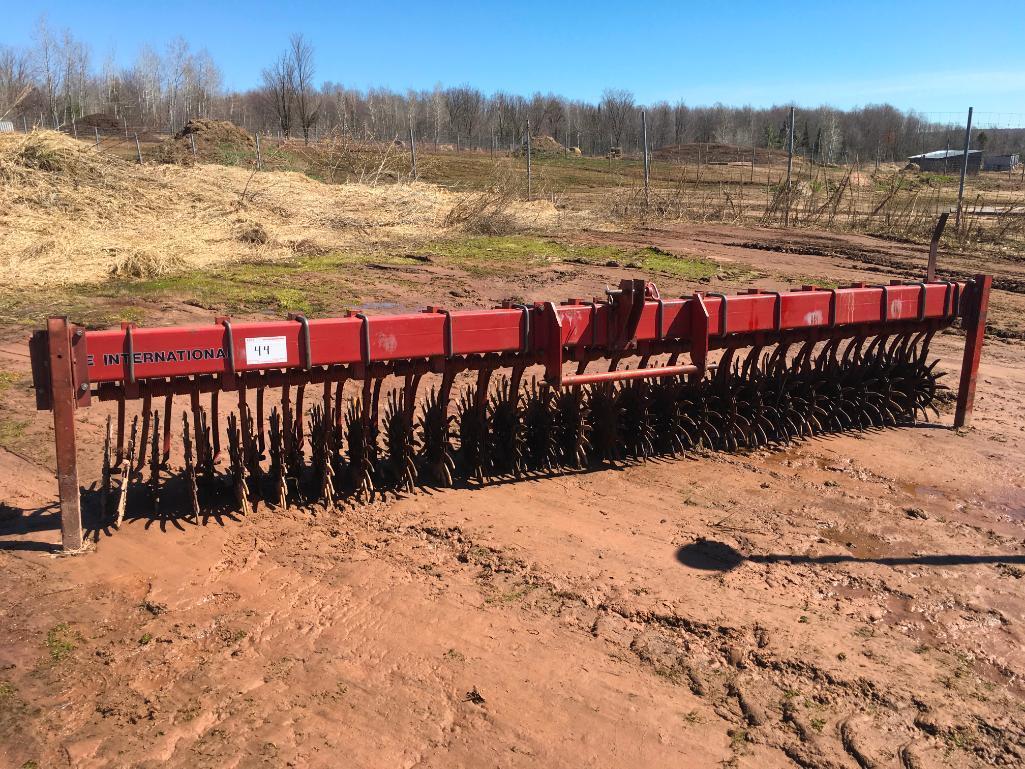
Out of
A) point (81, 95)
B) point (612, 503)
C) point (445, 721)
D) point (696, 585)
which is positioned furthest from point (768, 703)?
point (81, 95)

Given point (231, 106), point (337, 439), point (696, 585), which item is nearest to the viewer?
point (696, 585)

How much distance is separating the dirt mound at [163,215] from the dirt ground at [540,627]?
6767 millimetres

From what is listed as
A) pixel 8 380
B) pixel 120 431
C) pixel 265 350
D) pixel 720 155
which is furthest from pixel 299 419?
pixel 720 155

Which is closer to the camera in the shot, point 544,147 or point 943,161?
point 943,161

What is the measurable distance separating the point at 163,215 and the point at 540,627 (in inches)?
536

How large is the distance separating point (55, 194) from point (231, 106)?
5698cm

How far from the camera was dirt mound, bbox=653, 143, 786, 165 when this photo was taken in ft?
140

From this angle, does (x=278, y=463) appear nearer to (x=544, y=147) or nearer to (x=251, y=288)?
(x=251, y=288)

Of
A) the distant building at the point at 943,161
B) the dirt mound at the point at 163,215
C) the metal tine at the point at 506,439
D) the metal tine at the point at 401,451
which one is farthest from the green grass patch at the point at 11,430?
the distant building at the point at 943,161

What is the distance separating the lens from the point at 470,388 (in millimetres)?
4602

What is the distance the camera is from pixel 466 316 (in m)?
3.91

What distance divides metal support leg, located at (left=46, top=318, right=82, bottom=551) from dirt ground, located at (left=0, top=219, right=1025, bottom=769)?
28 cm

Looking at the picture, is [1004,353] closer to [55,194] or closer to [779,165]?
[55,194]

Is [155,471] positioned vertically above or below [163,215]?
below
